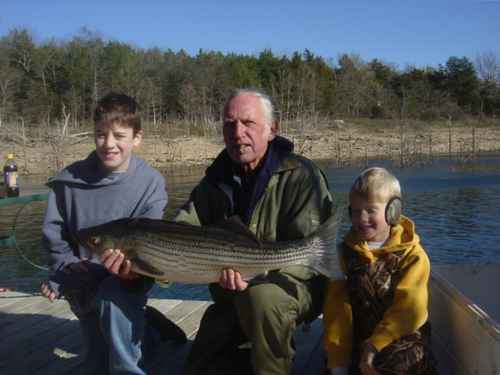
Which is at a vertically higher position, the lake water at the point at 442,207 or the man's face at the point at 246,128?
the man's face at the point at 246,128

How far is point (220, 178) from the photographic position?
4.26m

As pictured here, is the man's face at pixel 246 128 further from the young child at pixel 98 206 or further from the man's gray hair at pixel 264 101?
the young child at pixel 98 206

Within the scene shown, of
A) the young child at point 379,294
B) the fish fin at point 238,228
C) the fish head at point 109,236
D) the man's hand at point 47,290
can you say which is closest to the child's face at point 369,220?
the young child at point 379,294

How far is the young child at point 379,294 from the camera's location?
11.0 feet

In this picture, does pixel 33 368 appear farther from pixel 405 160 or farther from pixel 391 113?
pixel 391 113

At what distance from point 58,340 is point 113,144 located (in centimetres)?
215

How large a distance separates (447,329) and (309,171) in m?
1.36

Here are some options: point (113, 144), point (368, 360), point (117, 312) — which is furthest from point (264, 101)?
point (368, 360)

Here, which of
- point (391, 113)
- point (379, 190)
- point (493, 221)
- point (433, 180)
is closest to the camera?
point (379, 190)

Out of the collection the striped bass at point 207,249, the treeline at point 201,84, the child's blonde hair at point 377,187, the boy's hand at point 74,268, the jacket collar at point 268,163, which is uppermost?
the treeline at point 201,84

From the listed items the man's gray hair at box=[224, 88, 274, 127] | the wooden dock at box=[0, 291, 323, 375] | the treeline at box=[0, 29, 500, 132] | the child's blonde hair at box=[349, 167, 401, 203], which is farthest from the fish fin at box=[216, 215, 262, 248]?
the treeline at box=[0, 29, 500, 132]

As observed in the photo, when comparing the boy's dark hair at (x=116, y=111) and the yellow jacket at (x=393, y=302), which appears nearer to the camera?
the yellow jacket at (x=393, y=302)

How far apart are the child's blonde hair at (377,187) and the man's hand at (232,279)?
90 cm

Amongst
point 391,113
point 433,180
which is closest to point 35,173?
point 433,180
